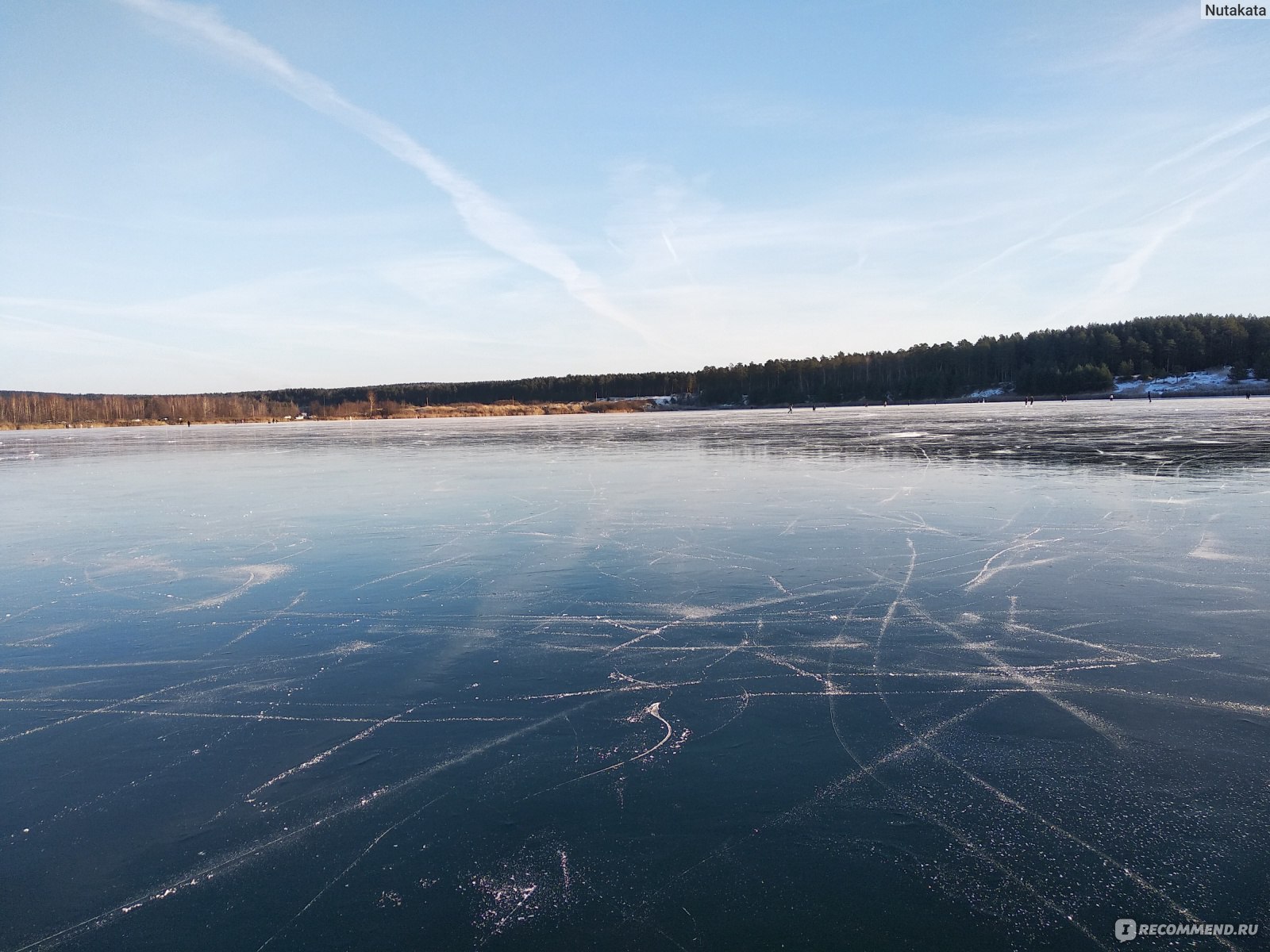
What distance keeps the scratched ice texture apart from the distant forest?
75.8 meters

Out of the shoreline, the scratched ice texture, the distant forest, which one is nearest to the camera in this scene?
the scratched ice texture

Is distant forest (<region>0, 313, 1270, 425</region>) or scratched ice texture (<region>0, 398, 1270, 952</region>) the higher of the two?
distant forest (<region>0, 313, 1270, 425</region>)

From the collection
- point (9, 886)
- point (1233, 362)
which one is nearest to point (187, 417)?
point (9, 886)

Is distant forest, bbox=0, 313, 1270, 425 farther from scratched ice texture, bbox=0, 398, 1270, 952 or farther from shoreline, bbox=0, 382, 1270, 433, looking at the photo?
scratched ice texture, bbox=0, 398, 1270, 952

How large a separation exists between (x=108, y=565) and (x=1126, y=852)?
25.9 ft

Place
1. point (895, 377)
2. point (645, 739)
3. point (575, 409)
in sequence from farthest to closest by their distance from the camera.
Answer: point (895, 377), point (575, 409), point (645, 739)

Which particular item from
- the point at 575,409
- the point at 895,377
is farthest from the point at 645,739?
the point at 895,377

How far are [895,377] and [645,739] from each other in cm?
9649

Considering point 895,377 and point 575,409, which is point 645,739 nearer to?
point 575,409

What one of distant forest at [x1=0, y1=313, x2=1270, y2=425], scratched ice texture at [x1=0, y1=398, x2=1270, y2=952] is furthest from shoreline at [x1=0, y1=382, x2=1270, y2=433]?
scratched ice texture at [x1=0, y1=398, x2=1270, y2=952]

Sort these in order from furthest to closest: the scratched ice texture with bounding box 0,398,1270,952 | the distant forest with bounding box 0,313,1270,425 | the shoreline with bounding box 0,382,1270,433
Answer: the distant forest with bounding box 0,313,1270,425, the shoreline with bounding box 0,382,1270,433, the scratched ice texture with bounding box 0,398,1270,952

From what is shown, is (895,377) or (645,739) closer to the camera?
(645,739)

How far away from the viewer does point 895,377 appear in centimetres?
9275

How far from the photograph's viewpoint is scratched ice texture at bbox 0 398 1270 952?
84.0 inches
